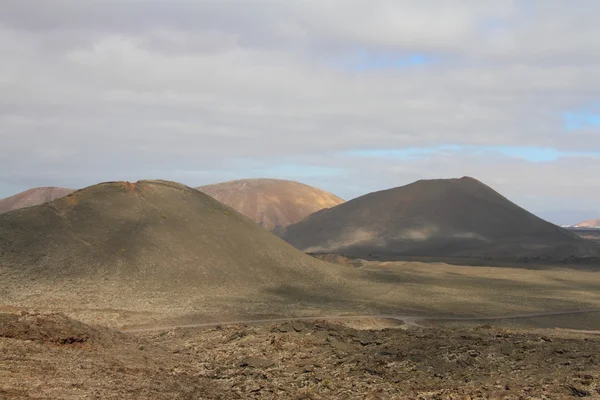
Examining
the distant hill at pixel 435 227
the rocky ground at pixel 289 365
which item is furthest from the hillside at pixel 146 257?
the distant hill at pixel 435 227

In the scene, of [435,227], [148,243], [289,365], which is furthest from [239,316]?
[435,227]

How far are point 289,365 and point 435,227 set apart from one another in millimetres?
124297

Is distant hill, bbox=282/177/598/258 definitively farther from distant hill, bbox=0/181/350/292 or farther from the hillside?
the hillside

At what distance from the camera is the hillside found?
4341cm

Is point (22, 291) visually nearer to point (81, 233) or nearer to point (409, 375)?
point (81, 233)

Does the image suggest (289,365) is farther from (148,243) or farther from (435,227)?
(435,227)

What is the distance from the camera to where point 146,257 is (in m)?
52.4

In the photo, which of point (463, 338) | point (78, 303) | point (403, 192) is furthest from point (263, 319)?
point (403, 192)

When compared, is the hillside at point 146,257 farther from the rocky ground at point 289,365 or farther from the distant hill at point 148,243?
the rocky ground at point 289,365

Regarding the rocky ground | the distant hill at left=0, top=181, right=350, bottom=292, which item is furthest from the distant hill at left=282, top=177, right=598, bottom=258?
the rocky ground

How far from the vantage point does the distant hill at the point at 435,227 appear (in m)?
128

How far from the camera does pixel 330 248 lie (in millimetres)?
135750

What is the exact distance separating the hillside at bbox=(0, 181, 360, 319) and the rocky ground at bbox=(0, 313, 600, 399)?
1420 centimetres

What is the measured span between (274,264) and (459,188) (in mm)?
109854
